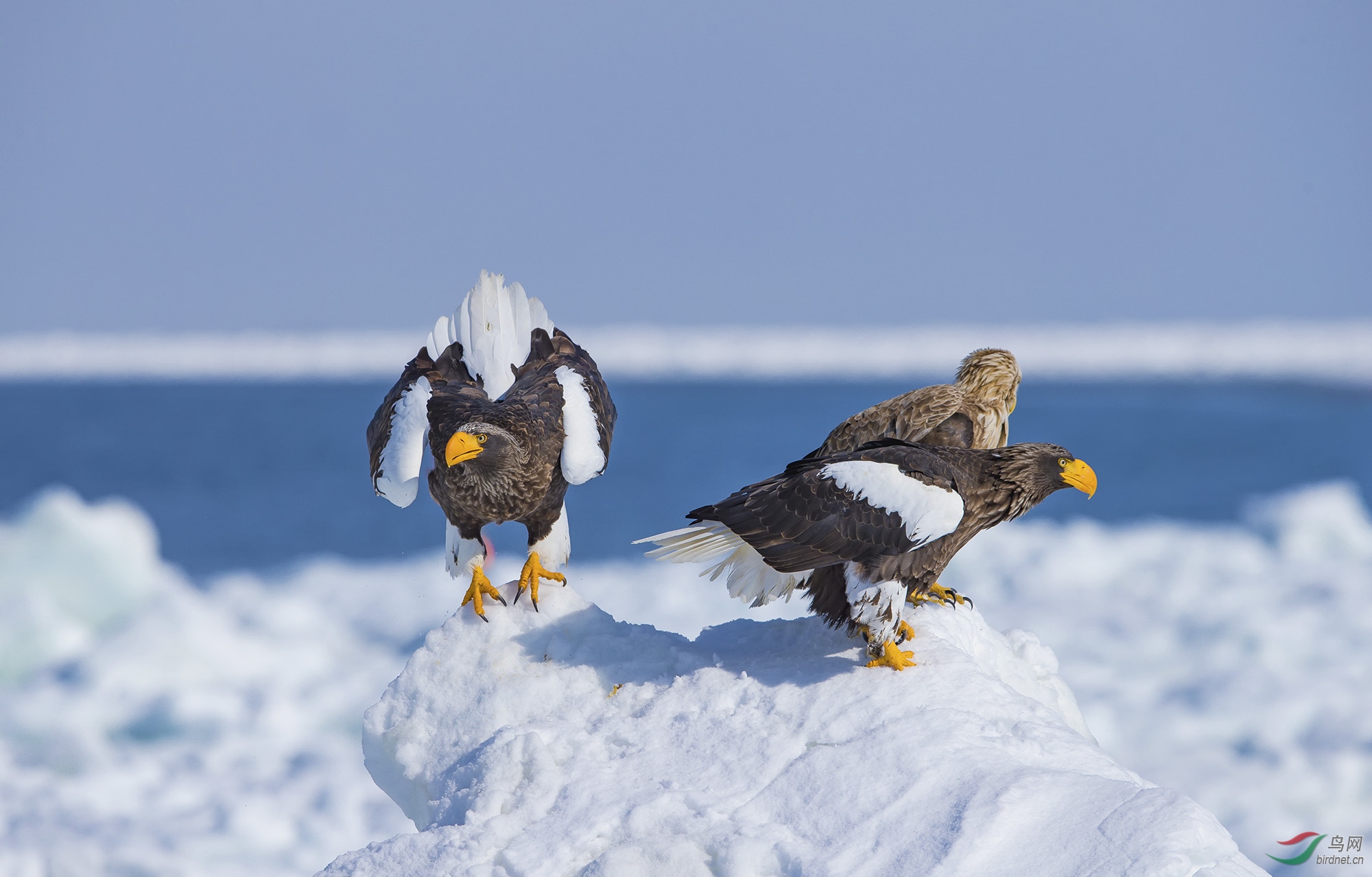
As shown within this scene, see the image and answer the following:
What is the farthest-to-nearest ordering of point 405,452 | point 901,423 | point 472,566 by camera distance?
1. point 901,423
2. point 405,452
3. point 472,566

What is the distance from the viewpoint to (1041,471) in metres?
5.07

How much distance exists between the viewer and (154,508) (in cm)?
2711

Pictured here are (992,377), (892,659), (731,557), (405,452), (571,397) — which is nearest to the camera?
(892,659)

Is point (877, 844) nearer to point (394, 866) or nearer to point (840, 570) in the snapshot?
point (840, 570)

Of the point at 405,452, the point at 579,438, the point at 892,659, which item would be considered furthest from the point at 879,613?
the point at 405,452

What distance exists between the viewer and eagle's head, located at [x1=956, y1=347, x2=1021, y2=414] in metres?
7.65

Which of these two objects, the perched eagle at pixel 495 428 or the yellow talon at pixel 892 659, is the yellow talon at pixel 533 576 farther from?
the yellow talon at pixel 892 659

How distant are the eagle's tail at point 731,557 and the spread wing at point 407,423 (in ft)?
5.29

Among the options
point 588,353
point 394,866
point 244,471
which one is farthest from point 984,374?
point 244,471

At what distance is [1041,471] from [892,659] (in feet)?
3.59

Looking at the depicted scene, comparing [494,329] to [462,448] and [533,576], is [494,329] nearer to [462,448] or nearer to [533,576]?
[462,448]

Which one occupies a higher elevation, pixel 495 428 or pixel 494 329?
pixel 494 329

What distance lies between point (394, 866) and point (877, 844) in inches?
70.6

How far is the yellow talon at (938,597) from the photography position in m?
5.85
